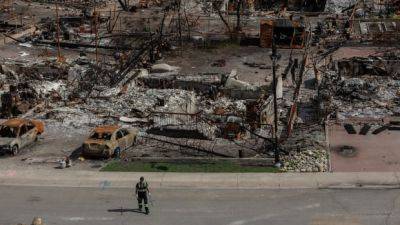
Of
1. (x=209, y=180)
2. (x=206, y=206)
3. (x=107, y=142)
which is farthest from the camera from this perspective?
(x=107, y=142)

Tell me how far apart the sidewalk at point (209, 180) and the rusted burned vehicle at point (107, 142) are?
6.40 feet

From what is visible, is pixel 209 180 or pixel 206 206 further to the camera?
pixel 209 180

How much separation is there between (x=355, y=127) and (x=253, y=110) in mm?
4743

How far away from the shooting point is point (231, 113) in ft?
125

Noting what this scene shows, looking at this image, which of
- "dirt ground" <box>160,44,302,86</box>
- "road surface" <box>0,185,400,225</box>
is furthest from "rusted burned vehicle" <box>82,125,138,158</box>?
"dirt ground" <box>160,44,302,86</box>

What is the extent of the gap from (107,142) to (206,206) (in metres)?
7.07

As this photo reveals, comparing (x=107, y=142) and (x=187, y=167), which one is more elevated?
(x=107, y=142)

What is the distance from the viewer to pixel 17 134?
3375 cm

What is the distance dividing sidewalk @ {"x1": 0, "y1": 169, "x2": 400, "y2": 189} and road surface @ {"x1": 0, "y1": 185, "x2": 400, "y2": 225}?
45cm

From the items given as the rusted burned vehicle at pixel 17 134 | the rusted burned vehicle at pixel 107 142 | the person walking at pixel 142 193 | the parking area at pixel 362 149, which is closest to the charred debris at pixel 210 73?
the parking area at pixel 362 149

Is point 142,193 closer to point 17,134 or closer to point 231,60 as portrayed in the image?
point 17,134

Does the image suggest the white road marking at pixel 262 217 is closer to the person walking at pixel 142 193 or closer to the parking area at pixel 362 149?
the person walking at pixel 142 193

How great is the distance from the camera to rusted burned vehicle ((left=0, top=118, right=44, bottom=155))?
32875 mm

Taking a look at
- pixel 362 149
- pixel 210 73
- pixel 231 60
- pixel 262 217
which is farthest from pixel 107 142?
pixel 231 60
